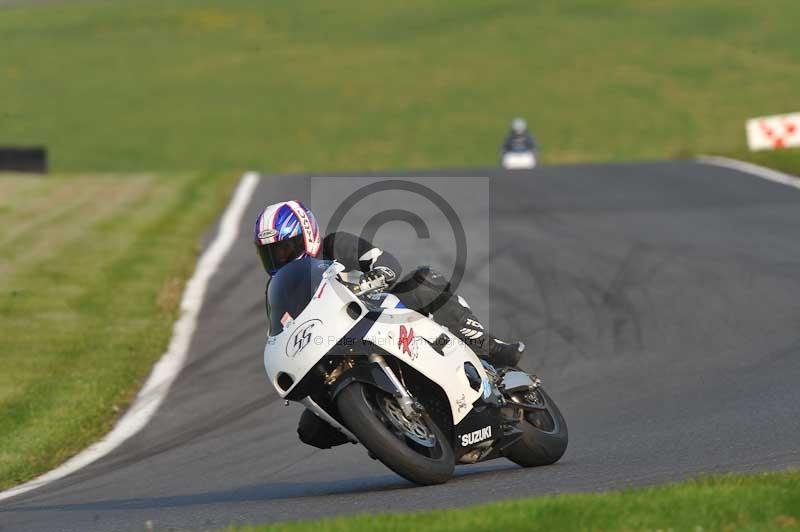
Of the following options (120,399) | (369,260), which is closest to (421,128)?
(120,399)

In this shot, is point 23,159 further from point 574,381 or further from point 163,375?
point 574,381

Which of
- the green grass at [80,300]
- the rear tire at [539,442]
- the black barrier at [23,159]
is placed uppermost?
the rear tire at [539,442]

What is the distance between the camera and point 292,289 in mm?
6637

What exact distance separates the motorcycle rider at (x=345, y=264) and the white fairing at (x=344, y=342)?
0.61ft

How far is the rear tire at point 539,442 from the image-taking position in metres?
7.46

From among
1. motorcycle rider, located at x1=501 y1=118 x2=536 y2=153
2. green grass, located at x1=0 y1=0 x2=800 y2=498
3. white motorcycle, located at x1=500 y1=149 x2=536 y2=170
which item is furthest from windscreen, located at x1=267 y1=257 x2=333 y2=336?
motorcycle rider, located at x1=501 y1=118 x2=536 y2=153

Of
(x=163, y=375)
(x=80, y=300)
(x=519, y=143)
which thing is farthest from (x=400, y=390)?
(x=519, y=143)

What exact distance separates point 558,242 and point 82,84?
46569 mm

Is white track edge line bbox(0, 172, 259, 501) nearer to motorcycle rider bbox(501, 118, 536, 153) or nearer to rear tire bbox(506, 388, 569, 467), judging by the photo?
rear tire bbox(506, 388, 569, 467)

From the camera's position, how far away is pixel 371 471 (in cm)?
809

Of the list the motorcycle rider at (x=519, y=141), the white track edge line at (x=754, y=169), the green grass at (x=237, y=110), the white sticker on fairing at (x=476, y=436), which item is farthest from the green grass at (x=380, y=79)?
the white sticker on fairing at (x=476, y=436)

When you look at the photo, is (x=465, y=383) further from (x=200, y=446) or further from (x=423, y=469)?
(x=200, y=446)

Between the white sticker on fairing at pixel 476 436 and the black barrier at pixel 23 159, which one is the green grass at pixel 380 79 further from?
the white sticker on fairing at pixel 476 436

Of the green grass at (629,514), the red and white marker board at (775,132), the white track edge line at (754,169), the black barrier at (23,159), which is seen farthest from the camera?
the black barrier at (23,159)
